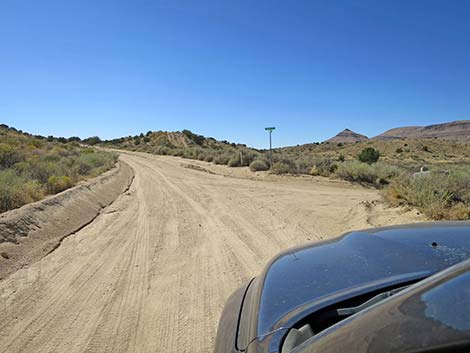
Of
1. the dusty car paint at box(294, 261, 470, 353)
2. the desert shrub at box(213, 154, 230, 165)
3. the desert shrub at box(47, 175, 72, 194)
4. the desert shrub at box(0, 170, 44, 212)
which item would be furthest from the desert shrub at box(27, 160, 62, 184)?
the desert shrub at box(213, 154, 230, 165)

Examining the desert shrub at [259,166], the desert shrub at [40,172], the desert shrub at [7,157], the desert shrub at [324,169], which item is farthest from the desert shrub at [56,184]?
the desert shrub at [324,169]

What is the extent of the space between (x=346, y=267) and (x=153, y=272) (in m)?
3.86

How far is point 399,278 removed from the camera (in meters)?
2.01

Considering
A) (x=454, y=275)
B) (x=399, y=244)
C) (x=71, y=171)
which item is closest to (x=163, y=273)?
(x=399, y=244)

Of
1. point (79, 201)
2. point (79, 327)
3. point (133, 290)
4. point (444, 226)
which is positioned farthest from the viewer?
point (79, 201)

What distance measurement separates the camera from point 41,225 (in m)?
7.71

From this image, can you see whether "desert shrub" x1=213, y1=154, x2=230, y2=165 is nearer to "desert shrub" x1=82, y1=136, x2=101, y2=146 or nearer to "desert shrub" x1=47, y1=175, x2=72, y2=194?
"desert shrub" x1=47, y1=175, x2=72, y2=194

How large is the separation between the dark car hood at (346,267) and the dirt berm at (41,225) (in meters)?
5.08

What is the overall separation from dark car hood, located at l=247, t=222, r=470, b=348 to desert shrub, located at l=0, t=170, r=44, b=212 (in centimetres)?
898

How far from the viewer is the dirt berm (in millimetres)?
6074

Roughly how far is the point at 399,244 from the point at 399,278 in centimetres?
67

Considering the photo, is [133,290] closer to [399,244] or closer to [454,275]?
[399,244]

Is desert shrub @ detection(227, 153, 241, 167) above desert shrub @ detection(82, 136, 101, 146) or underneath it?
underneath

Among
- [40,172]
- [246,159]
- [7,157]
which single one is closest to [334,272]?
[40,172]
